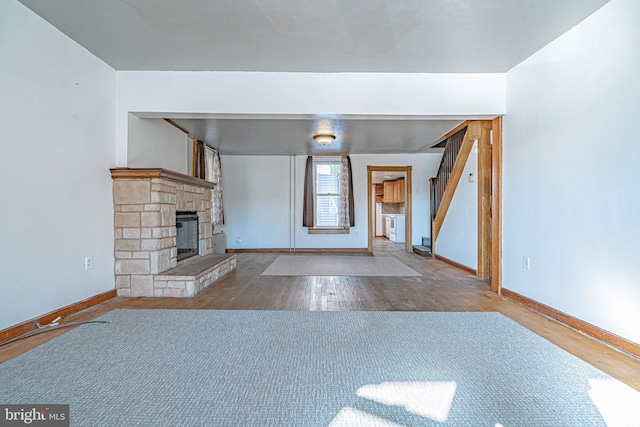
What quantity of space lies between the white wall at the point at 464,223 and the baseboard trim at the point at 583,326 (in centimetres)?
153

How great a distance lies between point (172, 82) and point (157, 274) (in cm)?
207

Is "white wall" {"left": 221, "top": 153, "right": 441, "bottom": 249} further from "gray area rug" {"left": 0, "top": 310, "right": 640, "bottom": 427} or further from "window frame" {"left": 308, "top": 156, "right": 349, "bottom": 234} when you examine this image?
"gray area rug" {"left": 0, "top": 310, "right": 640, "bottom": 427}

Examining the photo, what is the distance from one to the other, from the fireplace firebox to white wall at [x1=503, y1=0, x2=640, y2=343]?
156 inches

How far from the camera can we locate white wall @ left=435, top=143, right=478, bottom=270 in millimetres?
4523

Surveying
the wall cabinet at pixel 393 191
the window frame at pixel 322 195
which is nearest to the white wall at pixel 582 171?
the window frame at pixel 322 195

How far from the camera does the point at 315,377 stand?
161 cm

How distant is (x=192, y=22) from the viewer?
2.36 metres

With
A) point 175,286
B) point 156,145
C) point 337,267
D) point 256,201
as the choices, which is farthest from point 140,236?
point 256,201

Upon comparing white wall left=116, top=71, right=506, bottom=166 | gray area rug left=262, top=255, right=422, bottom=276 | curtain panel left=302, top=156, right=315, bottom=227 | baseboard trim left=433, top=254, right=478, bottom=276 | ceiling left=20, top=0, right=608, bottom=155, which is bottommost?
gray area rug left=262, top=255, right=422, bottom=276

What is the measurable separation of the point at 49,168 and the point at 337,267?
12.2 feet

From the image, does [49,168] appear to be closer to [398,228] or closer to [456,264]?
[456,264]

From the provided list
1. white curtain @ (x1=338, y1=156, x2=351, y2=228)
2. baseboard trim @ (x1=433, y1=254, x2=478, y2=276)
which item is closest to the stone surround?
baseboard trim @ (x1=433, y1=254, x2=478, y2=276)

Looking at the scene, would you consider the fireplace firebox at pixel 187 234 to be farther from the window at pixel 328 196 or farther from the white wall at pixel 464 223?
the white wall at pixel 464 223

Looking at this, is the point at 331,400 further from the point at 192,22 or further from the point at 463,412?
the point at 192,22
